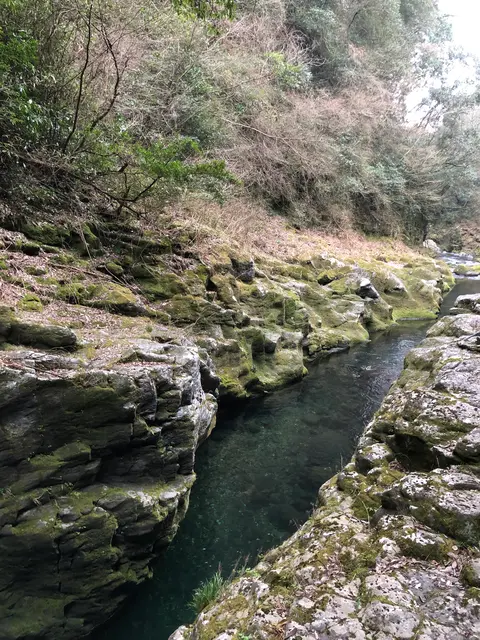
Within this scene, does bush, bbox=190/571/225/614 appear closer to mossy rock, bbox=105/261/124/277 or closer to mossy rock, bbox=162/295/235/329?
mossy rock, bbox=162/295/235/329

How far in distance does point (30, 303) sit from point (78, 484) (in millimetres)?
2504

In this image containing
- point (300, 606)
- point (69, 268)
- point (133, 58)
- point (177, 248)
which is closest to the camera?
point (300, 606)

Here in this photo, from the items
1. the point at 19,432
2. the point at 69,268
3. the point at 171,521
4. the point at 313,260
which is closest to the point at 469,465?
the point at 171,521

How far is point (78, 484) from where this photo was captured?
4.64 metres

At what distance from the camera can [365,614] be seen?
2.61 metres

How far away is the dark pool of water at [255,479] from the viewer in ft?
16.1

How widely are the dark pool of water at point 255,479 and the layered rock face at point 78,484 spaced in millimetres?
376

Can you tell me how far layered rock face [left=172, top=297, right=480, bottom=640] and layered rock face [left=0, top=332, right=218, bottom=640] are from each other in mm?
1690

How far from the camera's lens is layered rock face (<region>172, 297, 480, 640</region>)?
2.58 meters

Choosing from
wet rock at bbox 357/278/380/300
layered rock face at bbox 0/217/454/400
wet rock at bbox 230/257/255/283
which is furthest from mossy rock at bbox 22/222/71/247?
wet rock at bbox 357/278/380/300

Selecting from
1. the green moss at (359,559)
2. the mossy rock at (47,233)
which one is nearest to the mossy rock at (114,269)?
the mossy rock at (47,233)

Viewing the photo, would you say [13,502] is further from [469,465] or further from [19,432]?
[469,465]

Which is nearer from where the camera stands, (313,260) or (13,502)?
(13,502)

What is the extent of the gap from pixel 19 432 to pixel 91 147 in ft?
17.7
